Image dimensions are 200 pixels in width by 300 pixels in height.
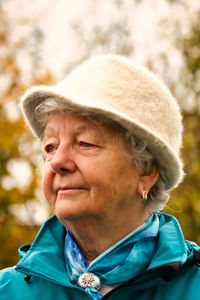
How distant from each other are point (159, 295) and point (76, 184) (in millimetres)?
739

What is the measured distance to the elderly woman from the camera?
2.05 meters

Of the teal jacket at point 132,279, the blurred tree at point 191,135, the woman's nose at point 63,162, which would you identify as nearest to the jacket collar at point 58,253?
the teal jacket at point 132,279

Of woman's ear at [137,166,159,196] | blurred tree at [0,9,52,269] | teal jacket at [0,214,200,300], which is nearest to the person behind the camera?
teal jacket at [0,214,200,300]

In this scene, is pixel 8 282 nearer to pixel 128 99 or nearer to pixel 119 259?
Answer: pixel 119 259

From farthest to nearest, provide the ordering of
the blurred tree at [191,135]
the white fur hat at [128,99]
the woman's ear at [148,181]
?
1. the blurred tree at [191,135]
2. the woman's ear at [148,181]
3. the white fur hat at [128,99]

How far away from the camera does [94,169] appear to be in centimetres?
207

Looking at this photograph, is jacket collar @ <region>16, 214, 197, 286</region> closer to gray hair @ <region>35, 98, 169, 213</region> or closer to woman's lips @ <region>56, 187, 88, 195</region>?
gray hair @ <region>35, 98, 169, 213</region>

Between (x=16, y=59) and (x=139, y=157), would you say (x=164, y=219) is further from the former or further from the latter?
(x=16, y=59)

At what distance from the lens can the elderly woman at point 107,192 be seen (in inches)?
80.7

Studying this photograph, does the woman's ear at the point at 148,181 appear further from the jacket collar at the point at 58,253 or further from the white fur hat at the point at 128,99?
the jacket collar at the point at 58,253

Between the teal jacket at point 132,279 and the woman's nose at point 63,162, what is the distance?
0.53 metres

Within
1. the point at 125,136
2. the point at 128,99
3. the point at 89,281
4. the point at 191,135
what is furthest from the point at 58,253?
the point at 191,135

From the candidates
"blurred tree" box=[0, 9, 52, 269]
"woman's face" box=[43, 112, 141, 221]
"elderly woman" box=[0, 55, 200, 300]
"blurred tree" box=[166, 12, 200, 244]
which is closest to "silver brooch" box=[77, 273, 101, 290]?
"elderly woman" box=[0, 55, 200, 300]

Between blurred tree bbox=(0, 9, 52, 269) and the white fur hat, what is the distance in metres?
5.44
